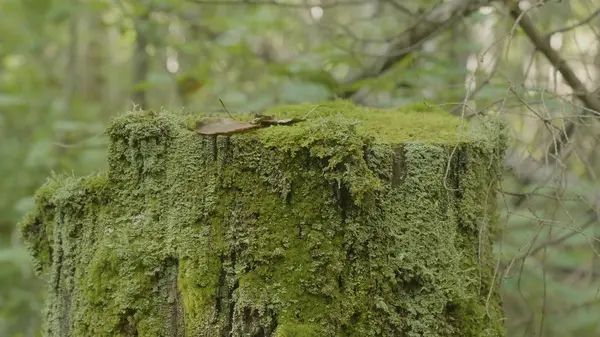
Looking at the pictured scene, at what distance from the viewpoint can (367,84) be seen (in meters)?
3.71

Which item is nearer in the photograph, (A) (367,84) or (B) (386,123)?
(B) (386,123)

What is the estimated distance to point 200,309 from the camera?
175 cm

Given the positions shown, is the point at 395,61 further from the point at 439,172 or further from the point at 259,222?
the point at 259,222

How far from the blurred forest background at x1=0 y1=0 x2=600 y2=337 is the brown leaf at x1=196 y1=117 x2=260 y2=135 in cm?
23

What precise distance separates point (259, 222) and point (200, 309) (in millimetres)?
345

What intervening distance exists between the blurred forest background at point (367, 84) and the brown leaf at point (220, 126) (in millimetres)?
234

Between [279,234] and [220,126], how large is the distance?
447 mm

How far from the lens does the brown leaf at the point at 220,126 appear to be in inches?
71.2

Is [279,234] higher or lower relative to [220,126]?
lower

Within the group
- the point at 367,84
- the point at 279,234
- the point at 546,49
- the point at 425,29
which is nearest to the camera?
the point at 279,234

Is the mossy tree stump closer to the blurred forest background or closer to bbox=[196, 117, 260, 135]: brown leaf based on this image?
bbox=[196, 117, 260, 135]: brown leaf

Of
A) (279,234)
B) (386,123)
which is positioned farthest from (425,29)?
(279,234)

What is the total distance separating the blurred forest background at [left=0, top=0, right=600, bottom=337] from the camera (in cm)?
295

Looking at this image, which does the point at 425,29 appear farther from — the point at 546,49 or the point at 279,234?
the point at 279,234
